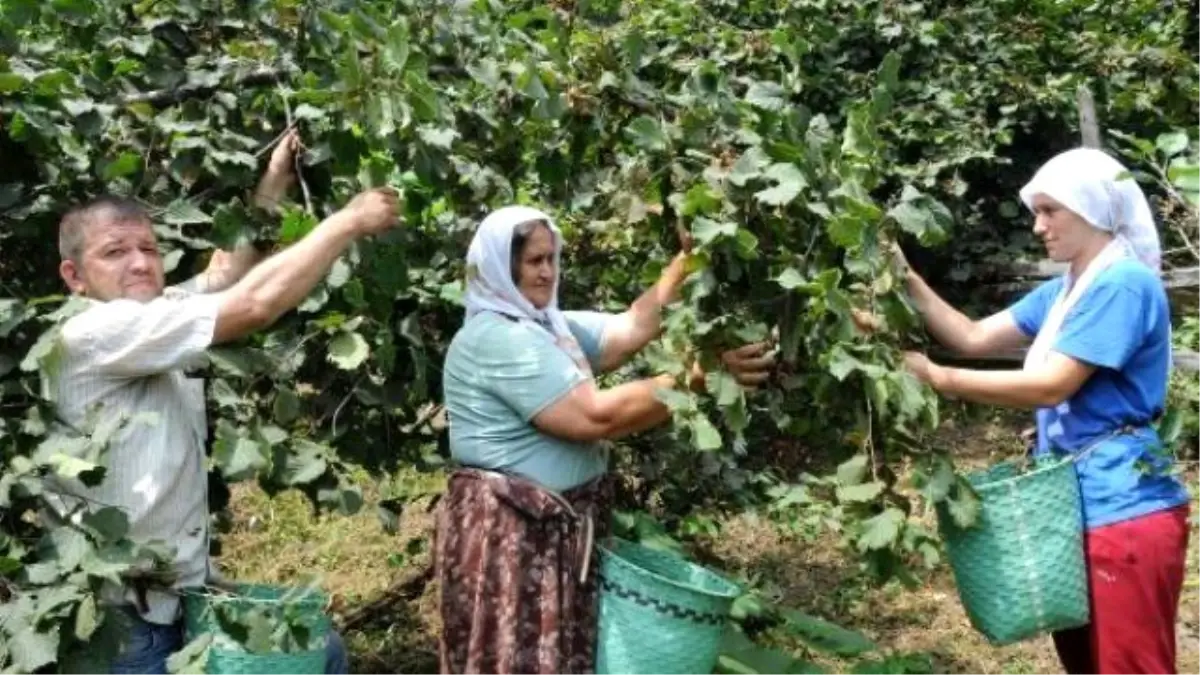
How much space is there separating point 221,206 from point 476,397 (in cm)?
67

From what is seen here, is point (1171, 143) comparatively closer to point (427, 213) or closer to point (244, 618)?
point (427, 213)

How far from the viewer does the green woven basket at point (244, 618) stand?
270 centimetres

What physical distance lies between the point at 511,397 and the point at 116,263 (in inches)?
31.0

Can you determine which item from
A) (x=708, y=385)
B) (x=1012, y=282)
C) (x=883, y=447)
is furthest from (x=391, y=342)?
(x=1012, y=282)

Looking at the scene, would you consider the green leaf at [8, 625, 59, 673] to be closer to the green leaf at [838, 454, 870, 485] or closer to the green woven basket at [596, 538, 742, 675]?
the green woven basket at [596, 538, 742, 675]

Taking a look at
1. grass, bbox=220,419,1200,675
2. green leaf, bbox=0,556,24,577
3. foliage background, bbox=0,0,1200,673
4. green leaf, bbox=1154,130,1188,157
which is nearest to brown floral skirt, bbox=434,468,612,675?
foliage background, bbox=0,0,1200,673

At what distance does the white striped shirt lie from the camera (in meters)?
2.67

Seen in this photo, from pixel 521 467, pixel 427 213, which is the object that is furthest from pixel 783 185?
pixel 427 213

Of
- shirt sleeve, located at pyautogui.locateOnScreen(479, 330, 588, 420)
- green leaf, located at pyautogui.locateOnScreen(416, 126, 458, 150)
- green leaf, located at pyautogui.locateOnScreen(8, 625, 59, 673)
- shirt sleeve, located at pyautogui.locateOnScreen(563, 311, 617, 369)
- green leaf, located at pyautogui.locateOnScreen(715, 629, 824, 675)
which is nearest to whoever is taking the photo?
green leaf, located at pyautogui.locateOnScreen(8, 625, 59, 673)

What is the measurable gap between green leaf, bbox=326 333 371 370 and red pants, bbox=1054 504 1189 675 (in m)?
1.50

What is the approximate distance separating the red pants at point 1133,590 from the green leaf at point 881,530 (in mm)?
541

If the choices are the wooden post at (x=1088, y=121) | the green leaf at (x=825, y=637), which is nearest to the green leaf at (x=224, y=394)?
the green leaf at (x=825, y=637)

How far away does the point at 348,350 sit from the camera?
305 cm

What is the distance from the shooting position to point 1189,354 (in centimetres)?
564
